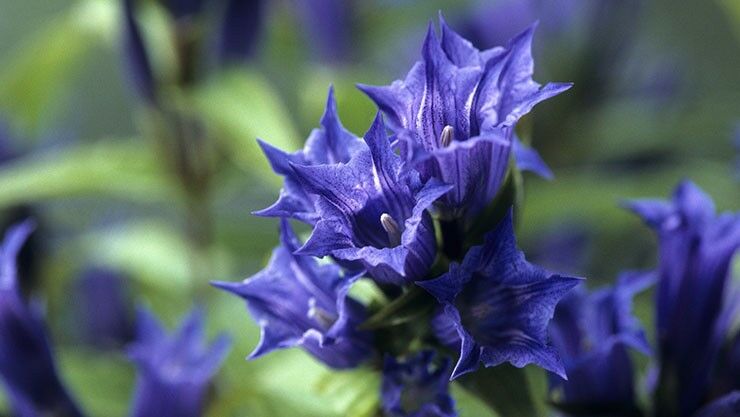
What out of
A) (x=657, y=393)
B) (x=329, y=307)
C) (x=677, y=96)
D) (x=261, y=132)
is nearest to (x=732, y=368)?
(x=657, y=393)

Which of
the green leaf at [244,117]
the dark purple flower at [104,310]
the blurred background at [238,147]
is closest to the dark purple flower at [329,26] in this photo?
the blurred background at [238,147]

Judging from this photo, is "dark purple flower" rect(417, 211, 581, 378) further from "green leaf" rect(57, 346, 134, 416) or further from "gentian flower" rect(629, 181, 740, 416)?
"green leaf" rect(57, 346, 134, 416)

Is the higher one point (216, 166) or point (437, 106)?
point (437, 106)

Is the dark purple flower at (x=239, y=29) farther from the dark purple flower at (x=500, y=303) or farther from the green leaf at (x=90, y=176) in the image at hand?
the dark purple flower at (x=500, y=303)

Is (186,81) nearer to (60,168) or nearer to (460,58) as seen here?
(60,168)

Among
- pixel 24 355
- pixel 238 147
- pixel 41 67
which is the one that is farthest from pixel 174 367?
pixel 41 67
